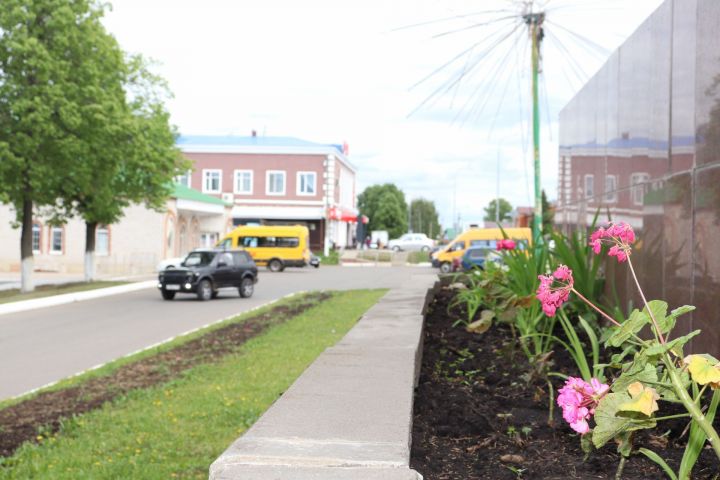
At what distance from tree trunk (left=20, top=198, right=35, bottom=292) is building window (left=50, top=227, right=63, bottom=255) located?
62.7 ft

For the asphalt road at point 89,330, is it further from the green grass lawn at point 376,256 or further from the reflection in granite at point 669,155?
the green grass lawn at point 376,256

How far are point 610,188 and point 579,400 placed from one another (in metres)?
4.99

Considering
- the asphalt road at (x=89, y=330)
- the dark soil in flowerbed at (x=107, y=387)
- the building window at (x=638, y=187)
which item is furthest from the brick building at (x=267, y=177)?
the building window at (x=638, y=187)

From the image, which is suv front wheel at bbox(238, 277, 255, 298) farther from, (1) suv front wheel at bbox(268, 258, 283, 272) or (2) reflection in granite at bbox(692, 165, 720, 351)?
(2) reflection in granite at bbox(692, 165, 720, 351)

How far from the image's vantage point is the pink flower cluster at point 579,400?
2045mm

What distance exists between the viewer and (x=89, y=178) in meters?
26.0

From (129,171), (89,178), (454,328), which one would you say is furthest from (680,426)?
(129,171)

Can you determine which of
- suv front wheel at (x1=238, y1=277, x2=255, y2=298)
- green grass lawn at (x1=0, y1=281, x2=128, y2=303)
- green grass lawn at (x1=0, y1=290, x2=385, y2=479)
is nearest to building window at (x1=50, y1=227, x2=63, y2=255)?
green grass lawn at (x1=0, y1=281, x2=128, y2=303)

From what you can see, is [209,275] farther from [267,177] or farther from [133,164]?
[267,177]

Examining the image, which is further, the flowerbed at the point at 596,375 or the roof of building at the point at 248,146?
the roof of building at the point at 248,146

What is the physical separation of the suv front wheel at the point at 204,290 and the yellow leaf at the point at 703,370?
2346 centimetres

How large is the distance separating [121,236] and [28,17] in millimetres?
21883

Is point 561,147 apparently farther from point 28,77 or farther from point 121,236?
point 121,236

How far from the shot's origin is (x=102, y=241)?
4525 cm
